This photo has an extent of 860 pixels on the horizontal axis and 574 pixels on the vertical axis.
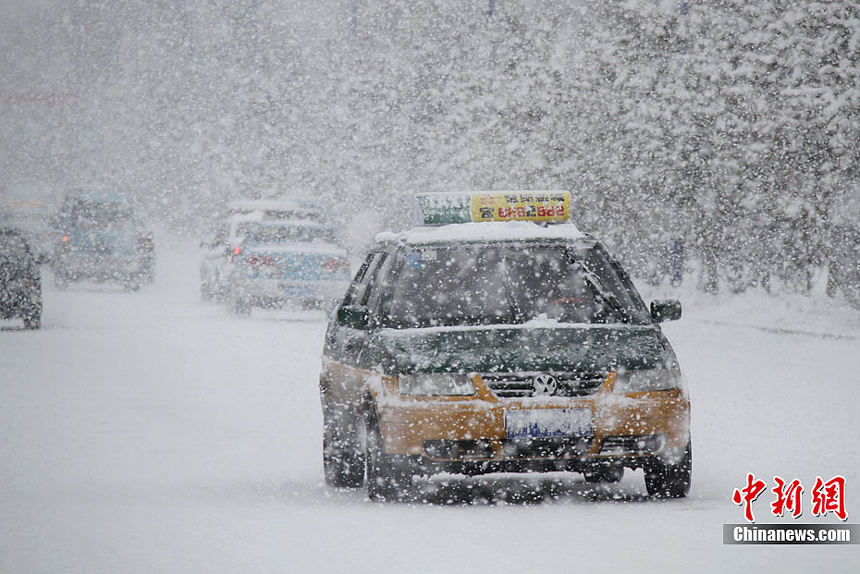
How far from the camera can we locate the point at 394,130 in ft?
148

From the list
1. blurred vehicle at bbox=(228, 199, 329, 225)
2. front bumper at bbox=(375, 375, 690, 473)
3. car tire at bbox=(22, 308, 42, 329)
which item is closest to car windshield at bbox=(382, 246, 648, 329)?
front bumper at bbox=(375, 375, 690, 473)

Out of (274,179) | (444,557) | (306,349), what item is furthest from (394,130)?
(444,557)

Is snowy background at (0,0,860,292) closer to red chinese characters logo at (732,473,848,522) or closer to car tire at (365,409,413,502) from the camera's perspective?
red chinese characters logo at (732,473,848,522)

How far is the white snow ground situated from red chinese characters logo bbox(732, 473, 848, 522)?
7 cm

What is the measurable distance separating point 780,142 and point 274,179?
37266 millimetres

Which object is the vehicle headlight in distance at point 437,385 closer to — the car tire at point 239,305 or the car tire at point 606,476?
the car tire at point 606,476

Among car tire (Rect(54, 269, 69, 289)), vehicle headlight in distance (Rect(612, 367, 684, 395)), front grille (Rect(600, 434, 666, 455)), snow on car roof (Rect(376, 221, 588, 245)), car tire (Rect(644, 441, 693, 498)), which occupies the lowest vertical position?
car tire (Rect(54, 269, 69, 289))

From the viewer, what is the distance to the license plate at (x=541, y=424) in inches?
290

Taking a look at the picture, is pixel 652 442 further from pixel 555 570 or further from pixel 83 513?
pixel 83 513

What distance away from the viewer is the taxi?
741 centimetres

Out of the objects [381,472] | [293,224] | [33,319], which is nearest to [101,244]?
[293,224]

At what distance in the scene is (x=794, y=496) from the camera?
7.83 m

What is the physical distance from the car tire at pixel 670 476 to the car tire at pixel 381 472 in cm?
136

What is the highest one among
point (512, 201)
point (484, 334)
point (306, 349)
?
point (512, 201)
